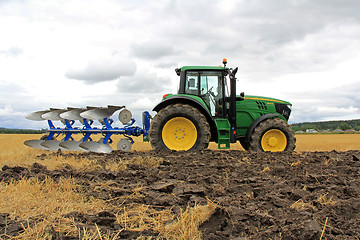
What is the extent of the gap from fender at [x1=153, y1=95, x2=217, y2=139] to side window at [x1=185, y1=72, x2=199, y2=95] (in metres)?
0.44

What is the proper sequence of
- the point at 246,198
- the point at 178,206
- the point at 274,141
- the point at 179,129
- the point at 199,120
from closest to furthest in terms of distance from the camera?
the point at 178,206 < the point at 246,198 < the point at 199,120 < the point at 179,129 < the point at 274,141

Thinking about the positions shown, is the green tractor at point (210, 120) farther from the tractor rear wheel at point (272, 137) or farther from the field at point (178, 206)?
the field at point (178, 206)

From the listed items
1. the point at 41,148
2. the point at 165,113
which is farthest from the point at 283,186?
the point at 41,148

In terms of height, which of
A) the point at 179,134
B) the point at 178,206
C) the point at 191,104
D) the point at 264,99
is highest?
the point at 264,99

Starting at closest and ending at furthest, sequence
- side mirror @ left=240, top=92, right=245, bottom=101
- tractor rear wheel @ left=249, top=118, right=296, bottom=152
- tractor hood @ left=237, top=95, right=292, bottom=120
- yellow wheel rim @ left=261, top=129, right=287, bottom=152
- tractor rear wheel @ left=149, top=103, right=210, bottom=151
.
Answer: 1. tractor rear wheel @ left=149, top=103, right=210, bottom=151
2. tractor rear wheel @ left=249, top=118, right=296, bottom=152
3. yellow wheel rim @ left=261, top=129, right=287, bottom=152
4. side mirror @ left=240, top=92, right=245, bottom=101
5. tractor hood @ left=237, top=95, right=292, bottom=120

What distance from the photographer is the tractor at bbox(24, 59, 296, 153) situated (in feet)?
26.7

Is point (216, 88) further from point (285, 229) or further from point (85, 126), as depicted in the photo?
point (285, 229)

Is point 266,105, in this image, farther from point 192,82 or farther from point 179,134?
point 179,134

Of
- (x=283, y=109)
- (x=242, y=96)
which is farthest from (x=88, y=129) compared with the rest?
(x=283, y=109)

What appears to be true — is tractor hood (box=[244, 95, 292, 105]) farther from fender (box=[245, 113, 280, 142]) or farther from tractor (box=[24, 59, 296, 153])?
fender (box=[245, 113, 280, 142])

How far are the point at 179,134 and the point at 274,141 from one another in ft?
8.97

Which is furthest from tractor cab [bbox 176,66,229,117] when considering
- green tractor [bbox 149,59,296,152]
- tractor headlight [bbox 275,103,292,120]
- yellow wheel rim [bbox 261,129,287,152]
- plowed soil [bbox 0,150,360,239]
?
plowed soil [bbox 0,150,360,239]

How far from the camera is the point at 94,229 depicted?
235cm

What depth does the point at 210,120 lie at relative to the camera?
8344mm
